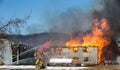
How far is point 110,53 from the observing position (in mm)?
74750

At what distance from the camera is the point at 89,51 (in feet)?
219

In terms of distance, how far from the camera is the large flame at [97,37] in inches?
2817

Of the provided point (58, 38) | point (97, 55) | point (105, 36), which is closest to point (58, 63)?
point (97, 55)

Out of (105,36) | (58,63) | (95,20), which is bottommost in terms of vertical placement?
(58,63)

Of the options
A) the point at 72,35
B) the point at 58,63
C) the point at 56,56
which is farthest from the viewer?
the point at 72,35

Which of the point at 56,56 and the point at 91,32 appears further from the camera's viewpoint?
the point at 91,32

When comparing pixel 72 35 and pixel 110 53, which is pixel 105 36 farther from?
pixel 72 35

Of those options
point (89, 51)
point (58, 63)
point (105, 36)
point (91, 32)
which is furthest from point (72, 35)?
point (58, 63)

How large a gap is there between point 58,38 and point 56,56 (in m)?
36.0

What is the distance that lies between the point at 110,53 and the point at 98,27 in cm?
865

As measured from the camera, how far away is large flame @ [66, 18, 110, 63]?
7156cm

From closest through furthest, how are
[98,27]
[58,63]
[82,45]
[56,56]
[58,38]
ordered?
1. [58,63]
2. [56,56]
3. [82,45]
4. [98,27]
5. [58,38]

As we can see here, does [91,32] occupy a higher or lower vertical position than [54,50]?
higher

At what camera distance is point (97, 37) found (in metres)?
73.9
